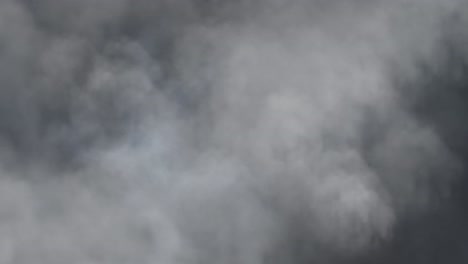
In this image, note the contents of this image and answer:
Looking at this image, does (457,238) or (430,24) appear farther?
(430,24)

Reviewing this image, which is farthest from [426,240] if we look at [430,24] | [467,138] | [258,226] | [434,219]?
[430,24]

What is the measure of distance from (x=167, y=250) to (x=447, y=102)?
47607 mm

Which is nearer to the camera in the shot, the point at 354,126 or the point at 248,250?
the point at 248,250

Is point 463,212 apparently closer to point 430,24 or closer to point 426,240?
point 426,240

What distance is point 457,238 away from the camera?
108500 millimetres

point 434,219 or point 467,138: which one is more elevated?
point 467,138

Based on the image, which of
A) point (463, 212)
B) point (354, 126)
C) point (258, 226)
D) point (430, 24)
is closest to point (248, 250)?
point (258, 226)

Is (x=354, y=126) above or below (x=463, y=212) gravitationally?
above

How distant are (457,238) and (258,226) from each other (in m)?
28.9

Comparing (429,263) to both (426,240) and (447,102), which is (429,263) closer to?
(426,240)

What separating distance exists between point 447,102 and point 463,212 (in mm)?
16772

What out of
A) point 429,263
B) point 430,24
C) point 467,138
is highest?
point 430,24

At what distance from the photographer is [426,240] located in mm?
108812

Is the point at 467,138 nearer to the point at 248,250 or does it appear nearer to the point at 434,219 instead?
Answer: the point at 434,219
